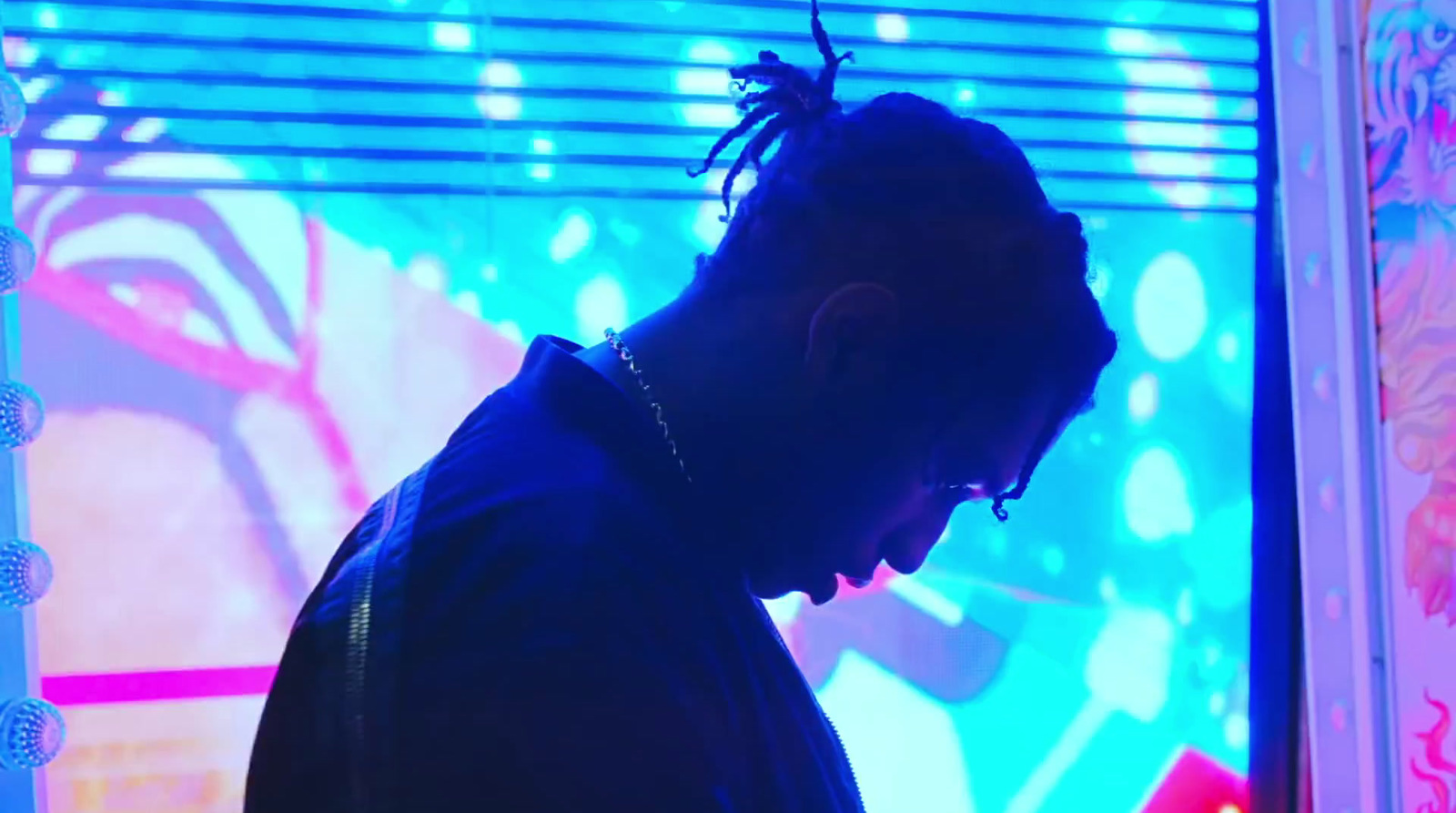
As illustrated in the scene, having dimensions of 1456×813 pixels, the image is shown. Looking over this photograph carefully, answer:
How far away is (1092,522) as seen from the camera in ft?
5.02

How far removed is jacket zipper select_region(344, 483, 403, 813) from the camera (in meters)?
0.44

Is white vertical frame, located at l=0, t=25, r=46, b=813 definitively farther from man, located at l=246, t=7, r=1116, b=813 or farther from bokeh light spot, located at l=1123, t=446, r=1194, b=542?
bokeh light spot, located at l=1123, t=446, r=1194, b=542

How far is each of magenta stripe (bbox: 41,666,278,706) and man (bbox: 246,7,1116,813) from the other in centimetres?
82

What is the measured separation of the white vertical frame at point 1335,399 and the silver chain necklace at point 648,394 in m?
1.05

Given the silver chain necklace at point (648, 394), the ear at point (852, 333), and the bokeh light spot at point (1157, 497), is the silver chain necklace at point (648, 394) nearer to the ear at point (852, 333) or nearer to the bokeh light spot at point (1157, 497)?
the ear at point (852, 333)

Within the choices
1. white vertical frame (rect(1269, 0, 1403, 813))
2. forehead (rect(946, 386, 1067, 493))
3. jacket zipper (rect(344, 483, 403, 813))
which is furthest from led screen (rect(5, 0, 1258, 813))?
jacket zipper (rect(344, 483, 403, 813))

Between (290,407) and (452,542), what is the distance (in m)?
0.90

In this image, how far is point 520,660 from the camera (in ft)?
1.46

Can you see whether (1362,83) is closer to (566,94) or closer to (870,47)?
(870,47)

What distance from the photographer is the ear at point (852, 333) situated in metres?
0.61

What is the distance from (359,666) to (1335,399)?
128 centimetres

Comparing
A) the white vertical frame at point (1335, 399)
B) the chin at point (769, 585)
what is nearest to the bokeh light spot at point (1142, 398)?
the white vertical frame at point (1335, 399)

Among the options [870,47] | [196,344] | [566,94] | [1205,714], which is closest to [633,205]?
[566,94]

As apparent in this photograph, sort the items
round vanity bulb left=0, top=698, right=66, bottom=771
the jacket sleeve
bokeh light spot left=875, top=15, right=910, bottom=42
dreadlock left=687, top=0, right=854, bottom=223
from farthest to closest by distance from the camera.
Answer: bokeh light spot left=875, top=15, right=910, bottom=42 < round vanity bulb left=0, top=698, right=66, bottom=771 < dreadlock left=687, top=0, right=854, bottom=223 < the jacket sleeve
